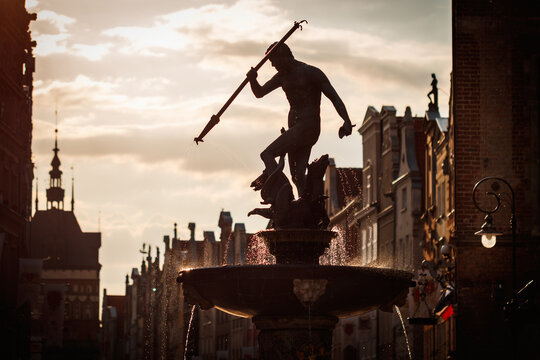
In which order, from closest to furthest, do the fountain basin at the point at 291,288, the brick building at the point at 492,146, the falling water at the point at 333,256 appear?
the fountain basin at the point at 291,288
the falling water at the point at 333,256
the brick building at the point at 492,146

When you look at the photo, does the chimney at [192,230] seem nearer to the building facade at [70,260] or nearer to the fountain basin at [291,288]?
the building facade at [70,260]

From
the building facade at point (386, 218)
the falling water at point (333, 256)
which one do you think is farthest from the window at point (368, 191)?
the falling water at point (333, 256)

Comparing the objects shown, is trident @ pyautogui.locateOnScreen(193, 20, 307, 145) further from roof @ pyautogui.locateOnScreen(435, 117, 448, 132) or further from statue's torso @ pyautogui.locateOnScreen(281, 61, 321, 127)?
roof @ pyautogui.locateOnScreen(435, 117, 448, 132)

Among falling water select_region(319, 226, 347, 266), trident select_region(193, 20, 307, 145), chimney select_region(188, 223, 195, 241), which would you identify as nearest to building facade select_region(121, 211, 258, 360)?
chimney select_region(188, 223, 195, 241)

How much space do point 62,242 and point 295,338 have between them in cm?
16979

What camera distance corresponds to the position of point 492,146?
36.7 metres

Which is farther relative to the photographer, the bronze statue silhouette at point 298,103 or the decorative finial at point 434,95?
the decorative finial at point 434,95

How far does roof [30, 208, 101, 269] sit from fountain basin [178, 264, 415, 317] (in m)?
164

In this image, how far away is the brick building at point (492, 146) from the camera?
36.5 meters

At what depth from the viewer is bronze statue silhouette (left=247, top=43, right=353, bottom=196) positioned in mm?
19531

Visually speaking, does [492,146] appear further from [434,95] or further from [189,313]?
[189,313]

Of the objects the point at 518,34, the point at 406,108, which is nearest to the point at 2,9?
the point at 406,108

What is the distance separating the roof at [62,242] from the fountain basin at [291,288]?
164 m

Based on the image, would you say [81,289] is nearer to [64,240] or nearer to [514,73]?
[64,240]
